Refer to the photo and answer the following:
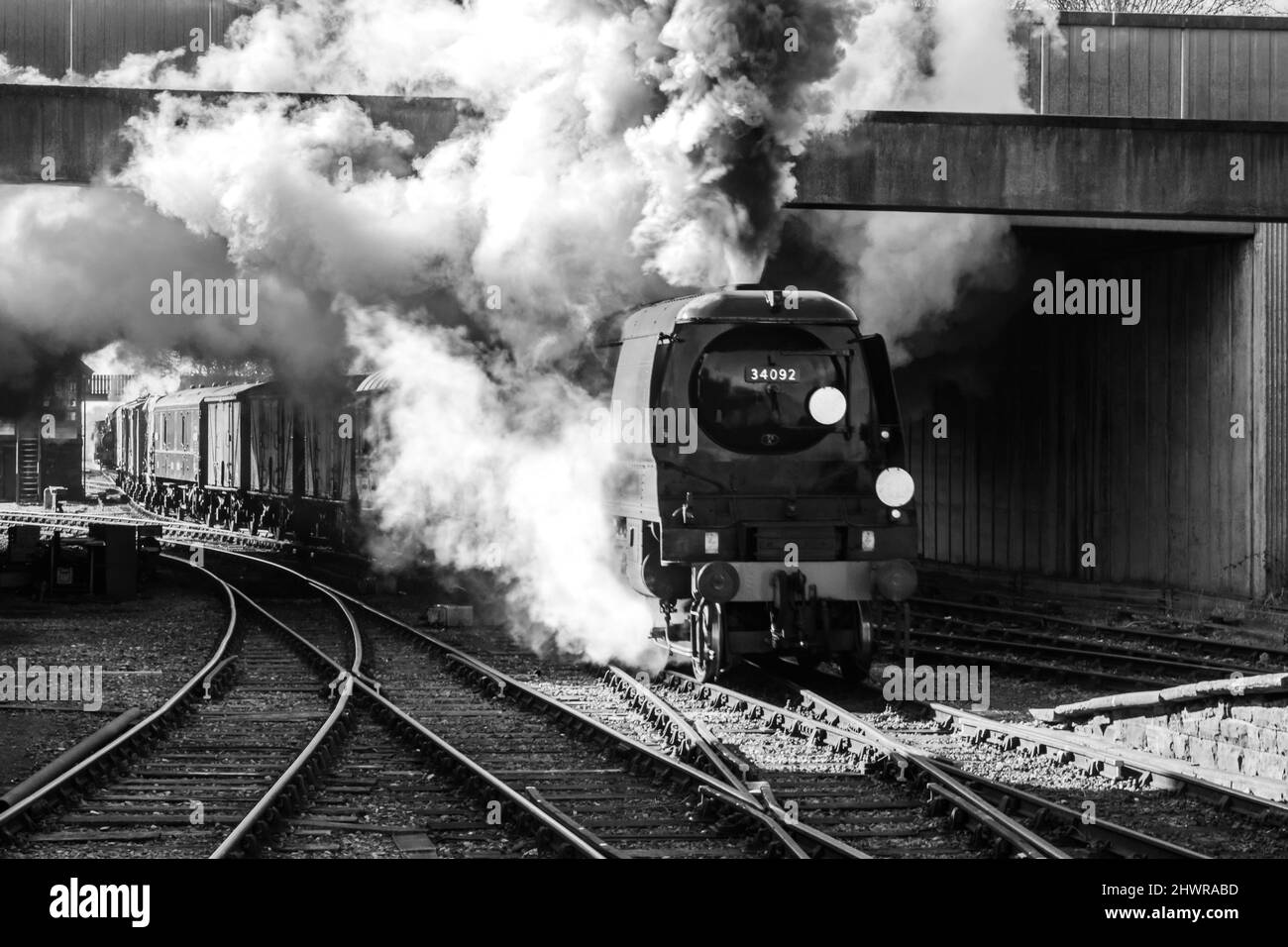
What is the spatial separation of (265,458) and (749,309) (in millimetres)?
17664

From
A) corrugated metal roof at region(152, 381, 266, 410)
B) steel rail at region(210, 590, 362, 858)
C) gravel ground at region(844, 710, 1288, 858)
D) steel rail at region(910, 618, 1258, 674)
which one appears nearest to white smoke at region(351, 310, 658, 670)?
steel rail at region(210, 590, 362, 858)

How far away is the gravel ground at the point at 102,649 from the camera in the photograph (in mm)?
9984

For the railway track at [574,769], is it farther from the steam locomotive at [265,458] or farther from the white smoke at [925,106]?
the white smoke at [925,106]

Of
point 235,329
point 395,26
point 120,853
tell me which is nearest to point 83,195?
point 235,329

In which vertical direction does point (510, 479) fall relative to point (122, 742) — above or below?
above

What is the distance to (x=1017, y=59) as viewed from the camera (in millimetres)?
18766

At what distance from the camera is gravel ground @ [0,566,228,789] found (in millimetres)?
9984

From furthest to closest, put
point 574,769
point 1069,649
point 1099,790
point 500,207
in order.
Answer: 1. point 500,207
2. point 1069,649
3. point 574,769
4. point 1099,790

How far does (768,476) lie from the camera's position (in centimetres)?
1088

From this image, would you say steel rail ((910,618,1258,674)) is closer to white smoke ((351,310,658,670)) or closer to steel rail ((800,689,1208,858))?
white smoke ((351,310,658,670))

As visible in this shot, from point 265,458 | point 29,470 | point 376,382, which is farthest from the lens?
point 29,470

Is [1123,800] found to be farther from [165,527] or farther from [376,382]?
[165,527]

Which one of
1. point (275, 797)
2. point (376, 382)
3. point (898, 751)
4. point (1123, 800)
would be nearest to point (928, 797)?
point (898, 751)
